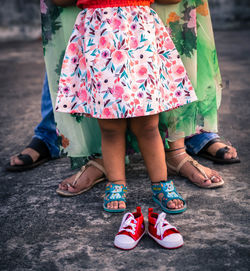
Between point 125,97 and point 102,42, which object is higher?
point 102,42

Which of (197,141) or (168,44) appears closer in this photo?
(168,44)

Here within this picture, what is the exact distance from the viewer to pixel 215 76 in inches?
82.9

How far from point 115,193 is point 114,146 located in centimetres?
21

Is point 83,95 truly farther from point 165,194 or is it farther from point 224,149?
point 224,149

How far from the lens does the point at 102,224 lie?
5.41ft

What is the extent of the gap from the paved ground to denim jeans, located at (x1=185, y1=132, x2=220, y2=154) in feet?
0.43

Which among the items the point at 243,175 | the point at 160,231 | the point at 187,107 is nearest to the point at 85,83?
the point at 187,107

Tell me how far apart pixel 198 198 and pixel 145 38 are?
733mm

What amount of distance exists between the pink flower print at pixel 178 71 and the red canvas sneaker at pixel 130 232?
647mm

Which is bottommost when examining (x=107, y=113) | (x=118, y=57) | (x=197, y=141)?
(x=197, y=141)

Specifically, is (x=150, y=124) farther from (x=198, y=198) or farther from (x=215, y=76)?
(x=215, y=76)

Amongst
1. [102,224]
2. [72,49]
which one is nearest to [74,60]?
[72,49]

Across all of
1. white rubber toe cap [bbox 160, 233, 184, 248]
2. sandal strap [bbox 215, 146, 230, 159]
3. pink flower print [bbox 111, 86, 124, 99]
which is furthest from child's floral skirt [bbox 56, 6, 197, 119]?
sandal strap [bbox 215, 146, 230, 159]

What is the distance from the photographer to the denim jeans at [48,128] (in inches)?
94.4
